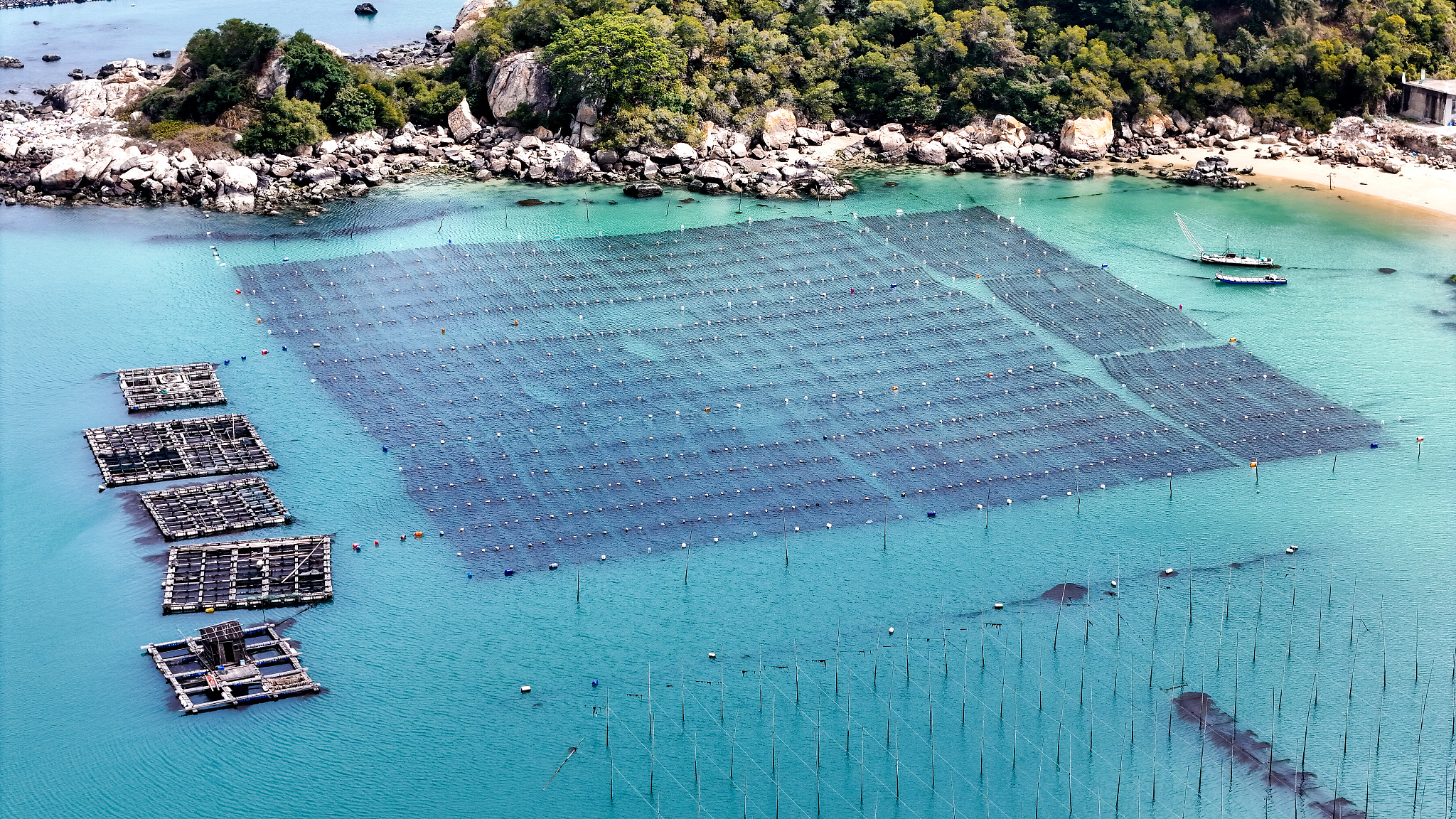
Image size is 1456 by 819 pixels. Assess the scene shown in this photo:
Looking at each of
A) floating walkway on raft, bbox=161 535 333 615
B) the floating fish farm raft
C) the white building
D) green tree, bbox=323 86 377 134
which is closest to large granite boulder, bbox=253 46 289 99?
green tree, bbox=323 86 377 134

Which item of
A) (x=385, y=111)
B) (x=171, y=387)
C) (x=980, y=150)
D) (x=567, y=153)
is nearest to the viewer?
(x=171, y=387)

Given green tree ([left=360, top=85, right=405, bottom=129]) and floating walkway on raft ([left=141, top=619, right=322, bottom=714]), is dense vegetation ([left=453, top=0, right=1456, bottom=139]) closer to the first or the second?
green tree ([left=360, top=85, right=405, bottom=129])

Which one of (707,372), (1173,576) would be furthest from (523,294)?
(1173,576)

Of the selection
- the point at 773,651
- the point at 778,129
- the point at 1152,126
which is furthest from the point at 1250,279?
the point at 773,651

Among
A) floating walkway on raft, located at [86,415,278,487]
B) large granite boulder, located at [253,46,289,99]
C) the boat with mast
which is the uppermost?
large granite boulder, located at [253,46,289,99]

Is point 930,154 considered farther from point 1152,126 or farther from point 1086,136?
point 1152,126
